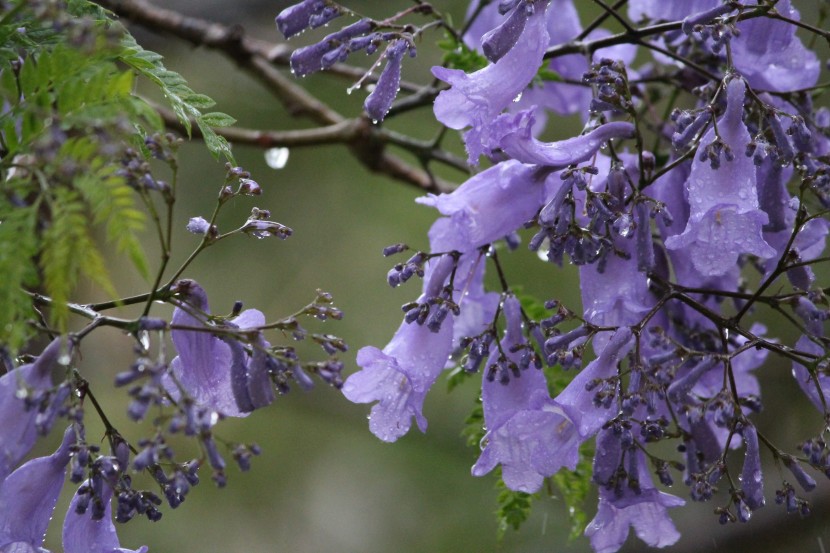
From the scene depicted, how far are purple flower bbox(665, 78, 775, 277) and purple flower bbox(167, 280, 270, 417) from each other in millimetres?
612

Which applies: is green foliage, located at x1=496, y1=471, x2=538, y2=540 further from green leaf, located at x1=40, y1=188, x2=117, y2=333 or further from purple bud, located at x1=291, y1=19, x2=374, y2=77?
green leaf, located at x1=40, y1=188, x2=117, y2=333

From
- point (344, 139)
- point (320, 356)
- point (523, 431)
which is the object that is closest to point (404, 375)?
point (523, 431)

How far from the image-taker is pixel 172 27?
269 centimetres

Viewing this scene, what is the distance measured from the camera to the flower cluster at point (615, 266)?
1324 mm

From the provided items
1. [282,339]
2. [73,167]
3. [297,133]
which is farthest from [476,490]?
[73,167]

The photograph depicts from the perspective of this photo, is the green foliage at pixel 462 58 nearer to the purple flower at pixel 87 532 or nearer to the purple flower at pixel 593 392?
the purple flower at pixel 593 392

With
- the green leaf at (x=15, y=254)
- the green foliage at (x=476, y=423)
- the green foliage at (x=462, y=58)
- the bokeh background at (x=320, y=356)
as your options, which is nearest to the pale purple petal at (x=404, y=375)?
the green foliage at (x=476, y=423)

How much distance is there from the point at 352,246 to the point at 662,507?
378cm

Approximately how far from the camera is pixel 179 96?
4.19 feet

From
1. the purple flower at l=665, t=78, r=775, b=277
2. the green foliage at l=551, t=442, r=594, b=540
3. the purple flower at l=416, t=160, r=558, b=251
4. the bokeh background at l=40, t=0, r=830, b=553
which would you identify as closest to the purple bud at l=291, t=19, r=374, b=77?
the purple flower at l=416, t=160, r=558, b=251

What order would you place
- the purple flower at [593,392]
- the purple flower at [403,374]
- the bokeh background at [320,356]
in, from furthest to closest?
1. the bokeh background at [320,356]
2. the purple flower at [403,374]
3. the purple flower at [593,392]

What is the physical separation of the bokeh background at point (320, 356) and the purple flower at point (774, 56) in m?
2.36

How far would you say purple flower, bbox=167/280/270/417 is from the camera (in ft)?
3.96

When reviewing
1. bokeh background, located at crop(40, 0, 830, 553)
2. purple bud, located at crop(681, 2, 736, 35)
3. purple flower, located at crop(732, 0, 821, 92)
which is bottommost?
bokeh background, located at crop(40, 0, 830, 553)
